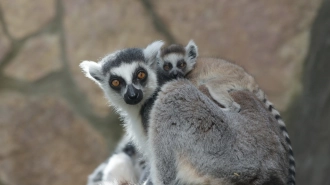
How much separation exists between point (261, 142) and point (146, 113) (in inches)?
29.0

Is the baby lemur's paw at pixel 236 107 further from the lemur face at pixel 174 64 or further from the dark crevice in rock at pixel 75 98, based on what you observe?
the dark crevice in rock at pixel 75 98

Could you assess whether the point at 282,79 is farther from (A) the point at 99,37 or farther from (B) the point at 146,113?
(B) the point at 146,113

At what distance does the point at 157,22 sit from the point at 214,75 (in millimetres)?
2323

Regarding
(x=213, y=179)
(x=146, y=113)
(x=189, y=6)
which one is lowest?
(x=213, y=179)

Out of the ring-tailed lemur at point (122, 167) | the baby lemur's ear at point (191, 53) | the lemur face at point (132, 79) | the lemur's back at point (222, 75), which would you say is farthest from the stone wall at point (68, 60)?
the lemur face at point (132, 79)

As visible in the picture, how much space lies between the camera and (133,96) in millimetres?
3455

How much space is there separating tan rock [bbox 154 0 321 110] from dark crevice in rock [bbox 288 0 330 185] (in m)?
0.12

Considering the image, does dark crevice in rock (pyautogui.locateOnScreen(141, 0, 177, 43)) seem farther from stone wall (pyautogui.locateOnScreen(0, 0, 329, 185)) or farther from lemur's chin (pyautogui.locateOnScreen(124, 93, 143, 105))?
lemur's chin (pyautogui.locateOnScreen(124, 93, 143, 105))

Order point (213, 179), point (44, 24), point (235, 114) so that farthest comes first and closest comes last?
point (44, 24)
point (235, 114)
point (213, 179)

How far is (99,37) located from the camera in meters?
6.20

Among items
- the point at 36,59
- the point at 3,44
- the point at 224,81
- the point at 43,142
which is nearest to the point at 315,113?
the point at 224,81

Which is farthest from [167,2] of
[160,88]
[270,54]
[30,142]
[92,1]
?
[160,88]

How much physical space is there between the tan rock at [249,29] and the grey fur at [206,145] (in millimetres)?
2595

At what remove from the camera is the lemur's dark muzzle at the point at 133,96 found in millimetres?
3463
